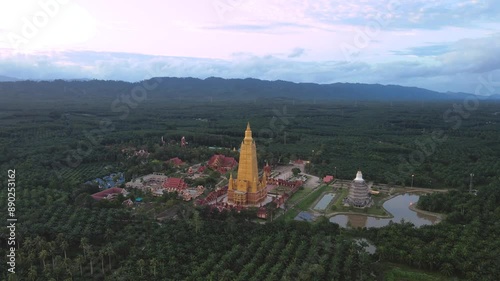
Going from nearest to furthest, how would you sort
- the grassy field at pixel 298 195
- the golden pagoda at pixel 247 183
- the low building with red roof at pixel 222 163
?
the golden pagoda at pixel 247 183
the grassy field at pixel 298 195
the low building with red roof at pixel 222 163

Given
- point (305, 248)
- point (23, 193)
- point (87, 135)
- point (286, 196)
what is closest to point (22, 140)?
point (87, 135)

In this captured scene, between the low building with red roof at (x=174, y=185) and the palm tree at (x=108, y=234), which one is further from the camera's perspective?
the low building with red roof at (x=174, y=185)

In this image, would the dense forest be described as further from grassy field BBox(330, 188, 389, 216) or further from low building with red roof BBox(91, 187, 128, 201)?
grassy field BBox(330, 188, 389, 216)

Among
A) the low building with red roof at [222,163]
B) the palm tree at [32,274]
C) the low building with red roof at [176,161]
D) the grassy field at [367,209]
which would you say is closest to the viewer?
the palm tree at [32,274]

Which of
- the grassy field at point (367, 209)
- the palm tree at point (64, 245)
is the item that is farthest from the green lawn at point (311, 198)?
the palm tree at point (64, 245)

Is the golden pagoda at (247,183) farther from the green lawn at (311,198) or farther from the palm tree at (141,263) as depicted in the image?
the palm tree at (141,263)

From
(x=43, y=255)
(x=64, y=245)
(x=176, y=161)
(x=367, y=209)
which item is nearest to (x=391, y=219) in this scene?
(x=367, y=209)

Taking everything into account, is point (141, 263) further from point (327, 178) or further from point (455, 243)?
point (327, 178)

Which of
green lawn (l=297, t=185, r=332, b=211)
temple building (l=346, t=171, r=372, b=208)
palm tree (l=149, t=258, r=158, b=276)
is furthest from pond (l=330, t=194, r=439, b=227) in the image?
palm tree (l=149, t=258, r=158, b=276)
